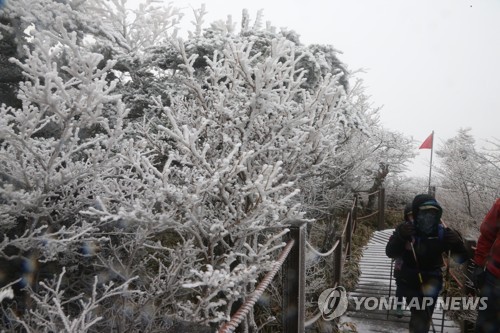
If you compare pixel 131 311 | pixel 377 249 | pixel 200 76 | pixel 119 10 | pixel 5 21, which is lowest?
pixel 377 249

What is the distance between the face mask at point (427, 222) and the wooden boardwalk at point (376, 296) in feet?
5.82

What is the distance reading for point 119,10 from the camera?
23.4 feet

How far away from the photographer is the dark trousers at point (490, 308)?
2.91 m

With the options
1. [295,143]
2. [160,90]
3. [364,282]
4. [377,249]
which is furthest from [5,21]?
[377,249]

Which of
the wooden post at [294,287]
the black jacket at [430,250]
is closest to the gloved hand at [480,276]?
the black jacket at [430,250]

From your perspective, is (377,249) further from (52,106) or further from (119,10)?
(52,106)

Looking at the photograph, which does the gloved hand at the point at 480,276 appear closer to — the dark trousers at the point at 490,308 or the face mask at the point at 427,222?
the dark trousers at the point at 490,308

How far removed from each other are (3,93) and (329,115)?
464cm

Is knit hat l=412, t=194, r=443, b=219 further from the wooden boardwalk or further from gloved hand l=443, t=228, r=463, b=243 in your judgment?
the wooden boardwalk

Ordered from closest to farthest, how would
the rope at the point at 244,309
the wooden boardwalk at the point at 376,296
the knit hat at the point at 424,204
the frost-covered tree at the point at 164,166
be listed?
the rope at the point at 244,309 → the frost-covered tree at the point at 164,166 → the knit hat at the point at 424,204 → the wooden boardwalk at the point at 376,296

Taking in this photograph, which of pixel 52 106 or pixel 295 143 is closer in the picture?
pixel 52 106

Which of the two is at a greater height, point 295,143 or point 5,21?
point 5,21

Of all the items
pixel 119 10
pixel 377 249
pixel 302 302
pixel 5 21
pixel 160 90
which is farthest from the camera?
pixel 377 249

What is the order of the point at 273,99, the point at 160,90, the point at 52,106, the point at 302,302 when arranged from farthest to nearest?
1. the point at 160,90
2. the point at 273,99
3. the point at 52,106
4. the point at 302,302
